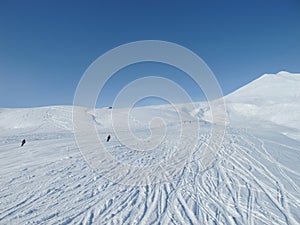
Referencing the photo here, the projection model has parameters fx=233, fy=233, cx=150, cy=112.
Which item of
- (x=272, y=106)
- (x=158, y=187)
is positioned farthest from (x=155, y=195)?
(x=272, y=106)

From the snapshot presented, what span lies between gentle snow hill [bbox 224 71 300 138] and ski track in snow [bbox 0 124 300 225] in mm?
25832

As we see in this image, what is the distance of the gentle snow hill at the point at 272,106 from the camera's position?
41250mm

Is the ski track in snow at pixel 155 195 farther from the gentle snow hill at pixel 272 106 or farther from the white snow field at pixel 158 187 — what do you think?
the gentle snow hill at pixel 272 106

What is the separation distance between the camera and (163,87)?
59.9 ft

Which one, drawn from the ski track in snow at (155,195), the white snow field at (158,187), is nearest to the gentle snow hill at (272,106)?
the white snow field at (158,187)

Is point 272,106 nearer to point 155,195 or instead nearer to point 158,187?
point 158,187

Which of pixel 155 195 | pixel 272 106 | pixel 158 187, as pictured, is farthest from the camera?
pixel 272 106

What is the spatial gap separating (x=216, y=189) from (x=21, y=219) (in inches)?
279

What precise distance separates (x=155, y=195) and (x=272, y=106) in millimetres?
50853

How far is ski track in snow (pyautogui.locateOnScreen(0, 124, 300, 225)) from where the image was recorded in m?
7.23

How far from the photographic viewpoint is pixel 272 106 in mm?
51781

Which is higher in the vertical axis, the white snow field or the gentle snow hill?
the gentle snow hill

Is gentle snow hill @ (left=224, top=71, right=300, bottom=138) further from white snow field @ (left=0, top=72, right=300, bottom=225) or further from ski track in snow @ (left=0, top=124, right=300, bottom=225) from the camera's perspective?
ski track in snow @ (left=0, top=124, right=300, bottom=225)

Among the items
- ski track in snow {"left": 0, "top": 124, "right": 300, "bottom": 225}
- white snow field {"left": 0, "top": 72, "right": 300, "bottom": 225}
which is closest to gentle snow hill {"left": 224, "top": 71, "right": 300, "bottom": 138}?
white snow field {"left": 0, "top": 72, "right": 300, "bottom": 225}
